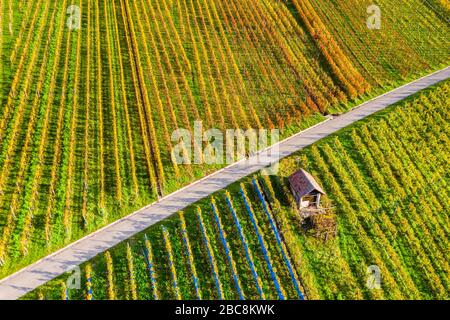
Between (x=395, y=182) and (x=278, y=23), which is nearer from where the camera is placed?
(x=395, y=182)

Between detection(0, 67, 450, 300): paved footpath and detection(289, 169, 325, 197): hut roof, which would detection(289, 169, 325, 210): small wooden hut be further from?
detection(0, 67, 450, 300): paved footpath

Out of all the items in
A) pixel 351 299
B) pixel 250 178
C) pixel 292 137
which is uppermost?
pixel 292 137

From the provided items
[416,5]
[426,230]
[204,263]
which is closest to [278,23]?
[416,5]

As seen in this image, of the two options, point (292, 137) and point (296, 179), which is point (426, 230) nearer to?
point (296, 179)

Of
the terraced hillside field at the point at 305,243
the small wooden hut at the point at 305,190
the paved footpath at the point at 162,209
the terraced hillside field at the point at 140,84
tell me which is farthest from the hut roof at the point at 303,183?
the terraced hillside field at the point at 140,84

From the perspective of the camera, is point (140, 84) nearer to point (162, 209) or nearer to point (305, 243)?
point (162, 209)

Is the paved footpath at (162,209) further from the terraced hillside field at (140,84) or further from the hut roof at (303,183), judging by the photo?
the hut roof at (303,183)
